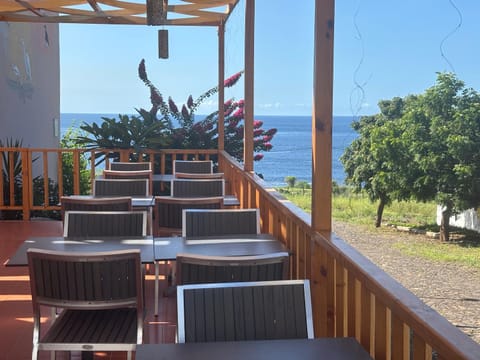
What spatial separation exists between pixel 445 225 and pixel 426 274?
26 centimetres

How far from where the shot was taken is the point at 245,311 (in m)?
2.08

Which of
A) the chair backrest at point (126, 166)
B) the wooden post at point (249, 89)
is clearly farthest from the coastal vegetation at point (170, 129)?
the wooden post at point (249, 89)

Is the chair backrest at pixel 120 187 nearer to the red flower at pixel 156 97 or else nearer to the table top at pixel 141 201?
the table top at pixel 141 201

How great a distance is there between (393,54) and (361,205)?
0.91 metres

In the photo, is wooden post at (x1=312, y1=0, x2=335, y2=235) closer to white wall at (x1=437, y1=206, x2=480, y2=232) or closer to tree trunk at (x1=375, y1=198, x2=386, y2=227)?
white wall at (x1=437, y1=206, x2=480, y2=232)

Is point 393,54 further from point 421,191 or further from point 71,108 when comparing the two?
Result: point 71,108

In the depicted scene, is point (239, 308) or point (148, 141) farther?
point (148, 141)

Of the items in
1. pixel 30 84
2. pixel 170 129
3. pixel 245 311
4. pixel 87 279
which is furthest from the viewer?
pixel 30 84

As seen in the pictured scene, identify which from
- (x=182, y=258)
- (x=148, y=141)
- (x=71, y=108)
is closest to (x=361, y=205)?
(x=182, y=258)

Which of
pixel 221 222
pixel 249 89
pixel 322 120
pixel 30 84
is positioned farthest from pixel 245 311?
pixel 30 84

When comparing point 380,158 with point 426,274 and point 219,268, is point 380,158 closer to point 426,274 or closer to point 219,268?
point 426,274

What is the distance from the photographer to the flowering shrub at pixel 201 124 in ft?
31.2

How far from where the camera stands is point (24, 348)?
337 centimetres

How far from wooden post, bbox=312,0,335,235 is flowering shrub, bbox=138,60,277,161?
6342 mm
